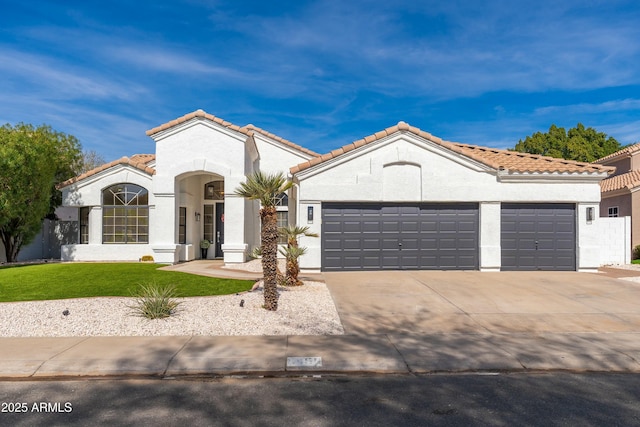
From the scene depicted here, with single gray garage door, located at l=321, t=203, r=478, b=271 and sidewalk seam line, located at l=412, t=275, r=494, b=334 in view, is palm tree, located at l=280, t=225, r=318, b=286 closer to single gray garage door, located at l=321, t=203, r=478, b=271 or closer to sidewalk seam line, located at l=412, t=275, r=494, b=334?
single gray garage door, located at l=321, t=203, r=478, b=271

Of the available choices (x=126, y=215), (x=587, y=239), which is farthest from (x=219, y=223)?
(x=587, y=239)

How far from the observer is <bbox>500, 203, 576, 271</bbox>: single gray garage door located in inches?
584

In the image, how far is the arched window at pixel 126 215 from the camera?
17.7 metres

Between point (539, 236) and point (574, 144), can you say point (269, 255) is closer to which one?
point (539, 236)

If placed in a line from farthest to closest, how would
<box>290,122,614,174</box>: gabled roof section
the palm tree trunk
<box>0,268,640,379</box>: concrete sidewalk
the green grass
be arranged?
<box>290,122,614,174</box>: gabled roof section → the green grass → the palm tree trunk → <box>0,268,640,379</box>: concrete sidewalk

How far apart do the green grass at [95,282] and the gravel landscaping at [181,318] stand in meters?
0.68

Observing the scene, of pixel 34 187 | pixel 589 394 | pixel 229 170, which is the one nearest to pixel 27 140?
pixel 34 187

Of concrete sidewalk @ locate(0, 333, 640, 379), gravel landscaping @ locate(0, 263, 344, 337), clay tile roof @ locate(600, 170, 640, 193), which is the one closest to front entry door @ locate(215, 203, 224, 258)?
gravel landscaping @ locate(0, 263, 344, 337)

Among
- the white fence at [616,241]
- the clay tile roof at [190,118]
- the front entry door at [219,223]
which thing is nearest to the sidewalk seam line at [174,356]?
the clay tile roof at [190,118]

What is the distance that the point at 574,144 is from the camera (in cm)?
4056

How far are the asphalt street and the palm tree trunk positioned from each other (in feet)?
11.0

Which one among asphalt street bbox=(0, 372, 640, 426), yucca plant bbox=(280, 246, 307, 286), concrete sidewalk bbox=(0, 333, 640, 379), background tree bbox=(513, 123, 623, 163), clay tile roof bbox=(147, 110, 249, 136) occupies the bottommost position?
asphalt street bbox=(0, 372, 640, 426)

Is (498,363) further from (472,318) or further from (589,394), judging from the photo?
(472,318)

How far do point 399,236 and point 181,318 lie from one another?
8.69 metres
